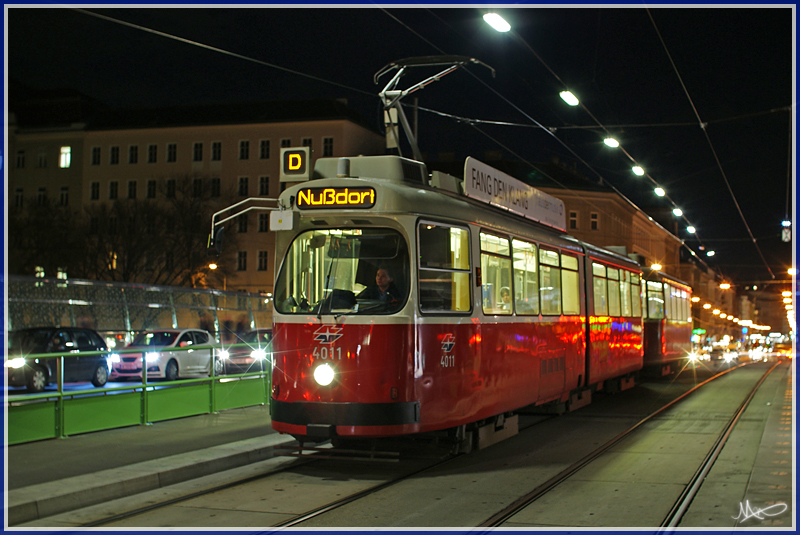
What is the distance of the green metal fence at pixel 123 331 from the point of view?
1059 centimetres

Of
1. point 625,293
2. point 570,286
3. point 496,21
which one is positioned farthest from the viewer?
point 625,293

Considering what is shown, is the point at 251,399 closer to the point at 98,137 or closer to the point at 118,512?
the point at 118,512

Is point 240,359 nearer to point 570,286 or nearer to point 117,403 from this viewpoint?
point 117,403

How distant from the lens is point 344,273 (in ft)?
28.9

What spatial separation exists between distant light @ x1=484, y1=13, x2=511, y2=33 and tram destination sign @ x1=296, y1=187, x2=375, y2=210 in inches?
125

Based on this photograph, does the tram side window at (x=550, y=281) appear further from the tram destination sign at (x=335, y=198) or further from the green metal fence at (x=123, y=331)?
the green metal fence at (x=123, y=331)

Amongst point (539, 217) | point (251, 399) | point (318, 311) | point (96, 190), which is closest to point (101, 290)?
point (251, 399)

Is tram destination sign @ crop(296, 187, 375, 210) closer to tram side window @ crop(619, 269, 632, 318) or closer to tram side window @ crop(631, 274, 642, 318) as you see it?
tram side window @ crop(619, 269, 632, 318)

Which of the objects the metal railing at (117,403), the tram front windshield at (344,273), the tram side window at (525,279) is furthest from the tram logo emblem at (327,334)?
the metal railing at (117,403)

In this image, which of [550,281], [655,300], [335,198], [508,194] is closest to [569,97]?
[508,194]

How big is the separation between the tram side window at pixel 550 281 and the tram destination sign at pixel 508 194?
649mm

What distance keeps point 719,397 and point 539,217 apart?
8.41 metres

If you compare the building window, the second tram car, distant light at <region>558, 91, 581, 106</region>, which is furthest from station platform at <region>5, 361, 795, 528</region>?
the building window

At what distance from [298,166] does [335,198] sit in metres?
0.85
